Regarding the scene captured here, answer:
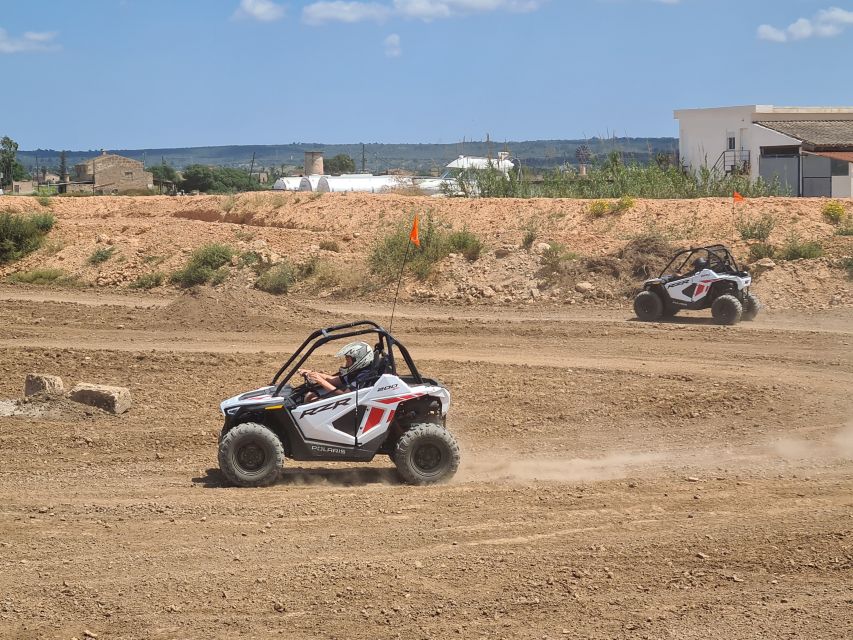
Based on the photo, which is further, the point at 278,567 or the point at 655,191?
the point at 655,191

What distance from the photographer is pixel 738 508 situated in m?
9.72

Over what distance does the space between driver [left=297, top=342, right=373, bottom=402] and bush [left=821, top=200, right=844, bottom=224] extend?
21.4 metres

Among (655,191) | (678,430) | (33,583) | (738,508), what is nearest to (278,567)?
(33,583)

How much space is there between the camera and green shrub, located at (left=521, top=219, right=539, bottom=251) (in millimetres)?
28125

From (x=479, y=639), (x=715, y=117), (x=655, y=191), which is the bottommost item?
(x=479, y=639)

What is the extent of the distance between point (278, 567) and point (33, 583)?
6.02 feet

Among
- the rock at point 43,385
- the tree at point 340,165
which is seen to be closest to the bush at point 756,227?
the rock at point 43,385

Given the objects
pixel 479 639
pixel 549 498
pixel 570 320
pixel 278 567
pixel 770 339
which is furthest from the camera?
pixel 570 320

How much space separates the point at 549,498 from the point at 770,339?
35.3ft

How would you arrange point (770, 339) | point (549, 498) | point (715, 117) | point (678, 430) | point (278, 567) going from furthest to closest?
point (715, 117) < point (770, 339) < point (678, 430) < point (549, 498) < point (278, 567)

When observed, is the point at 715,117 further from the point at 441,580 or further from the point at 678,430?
the point at 441,580

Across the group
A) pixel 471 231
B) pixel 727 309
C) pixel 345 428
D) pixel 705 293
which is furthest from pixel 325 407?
pixel 471 231

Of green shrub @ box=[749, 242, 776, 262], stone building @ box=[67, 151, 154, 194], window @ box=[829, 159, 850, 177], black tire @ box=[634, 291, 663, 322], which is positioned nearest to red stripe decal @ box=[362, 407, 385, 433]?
black tire @ box=[634, 291, 663, 322]

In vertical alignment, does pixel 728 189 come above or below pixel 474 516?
above
